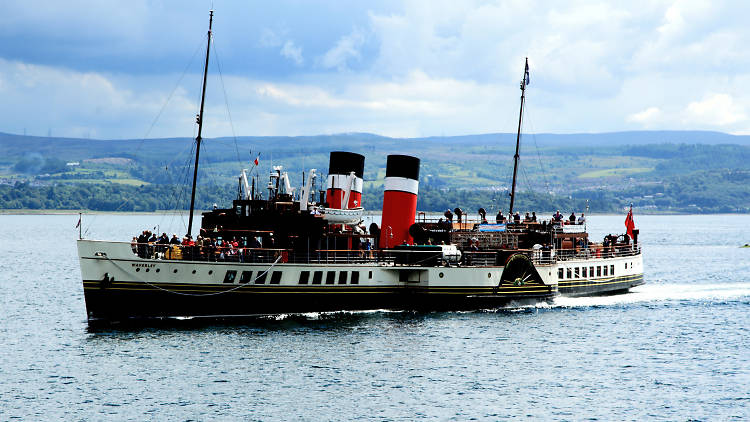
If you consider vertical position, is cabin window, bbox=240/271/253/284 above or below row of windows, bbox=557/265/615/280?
below

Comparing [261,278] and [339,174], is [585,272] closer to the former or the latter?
[339,174]

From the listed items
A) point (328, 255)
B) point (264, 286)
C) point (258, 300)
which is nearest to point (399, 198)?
point (328, 255)

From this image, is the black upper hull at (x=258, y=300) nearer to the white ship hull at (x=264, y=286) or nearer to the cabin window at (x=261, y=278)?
the white ship hull at (x=264, y=286)

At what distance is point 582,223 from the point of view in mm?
62656

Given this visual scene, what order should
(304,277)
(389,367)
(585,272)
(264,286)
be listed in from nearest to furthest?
(389,367)
(264,286)
(304,277)
(585,272)

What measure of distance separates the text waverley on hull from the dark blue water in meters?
1.19

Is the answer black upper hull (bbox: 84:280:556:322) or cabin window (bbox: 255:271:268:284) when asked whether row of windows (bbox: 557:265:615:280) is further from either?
cabin window (bbox: 255:271:268:284)

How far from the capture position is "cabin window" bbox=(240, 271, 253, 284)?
47125 millimetres

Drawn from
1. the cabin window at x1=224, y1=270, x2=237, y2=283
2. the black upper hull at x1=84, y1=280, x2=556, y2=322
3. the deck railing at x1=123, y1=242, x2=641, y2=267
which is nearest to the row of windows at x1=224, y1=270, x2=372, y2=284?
the cabin window at x1=224, y1=270, x2=237, y2=283

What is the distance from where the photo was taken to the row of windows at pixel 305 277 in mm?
47062

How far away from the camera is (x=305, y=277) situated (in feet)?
159

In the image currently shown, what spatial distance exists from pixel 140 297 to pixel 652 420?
84.0ft

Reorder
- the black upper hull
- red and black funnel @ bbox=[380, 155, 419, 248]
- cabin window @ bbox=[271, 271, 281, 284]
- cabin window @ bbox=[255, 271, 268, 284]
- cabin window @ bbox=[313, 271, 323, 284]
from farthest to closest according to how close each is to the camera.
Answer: red and black funnel @ bbox=[380, 155, 419, 248] < cabin window @ bbox=[313, 271, 323, 284] < cabin window @ bbox=[271, 271, 281, 284] < cabin window @ bbox=[255, 271, 268, 284] < the black upper hull

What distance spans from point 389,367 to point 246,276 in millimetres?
10888
